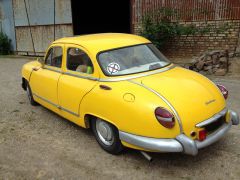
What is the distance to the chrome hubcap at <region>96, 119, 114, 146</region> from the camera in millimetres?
4137

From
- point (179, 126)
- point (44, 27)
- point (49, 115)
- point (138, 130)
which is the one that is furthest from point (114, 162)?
point (44, 27)

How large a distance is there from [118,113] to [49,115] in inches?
105

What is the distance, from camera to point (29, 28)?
14820mm

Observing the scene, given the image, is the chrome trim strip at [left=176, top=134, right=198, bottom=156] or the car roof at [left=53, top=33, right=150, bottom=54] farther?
the car roof at [left=53, top=33, right=150, bottom=54]

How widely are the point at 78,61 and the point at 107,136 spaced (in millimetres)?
1350

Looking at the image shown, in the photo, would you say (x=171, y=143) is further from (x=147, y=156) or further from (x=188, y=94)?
(x=188, y=94)

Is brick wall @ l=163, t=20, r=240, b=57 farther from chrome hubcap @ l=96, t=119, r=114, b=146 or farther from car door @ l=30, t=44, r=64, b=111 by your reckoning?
chrome hubcap @ l=96, t=119, r=114, b=146

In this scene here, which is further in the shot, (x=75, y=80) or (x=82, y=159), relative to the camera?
(x=75, y=80)

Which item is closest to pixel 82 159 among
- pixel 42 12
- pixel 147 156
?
pixel 147 156

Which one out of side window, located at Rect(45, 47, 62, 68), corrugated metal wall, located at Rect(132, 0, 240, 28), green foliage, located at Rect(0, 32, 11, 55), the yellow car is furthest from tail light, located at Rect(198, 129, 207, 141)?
green foliage, located at Rect(0, 32, 11, 55)

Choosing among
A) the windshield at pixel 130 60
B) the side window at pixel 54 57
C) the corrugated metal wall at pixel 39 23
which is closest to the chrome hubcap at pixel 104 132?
the windshield at pixel 130 60

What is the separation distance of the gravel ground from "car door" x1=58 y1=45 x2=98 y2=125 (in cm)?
46

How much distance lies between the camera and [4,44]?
16.0 m

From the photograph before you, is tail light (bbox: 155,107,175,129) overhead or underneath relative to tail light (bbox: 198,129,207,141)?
overhead
